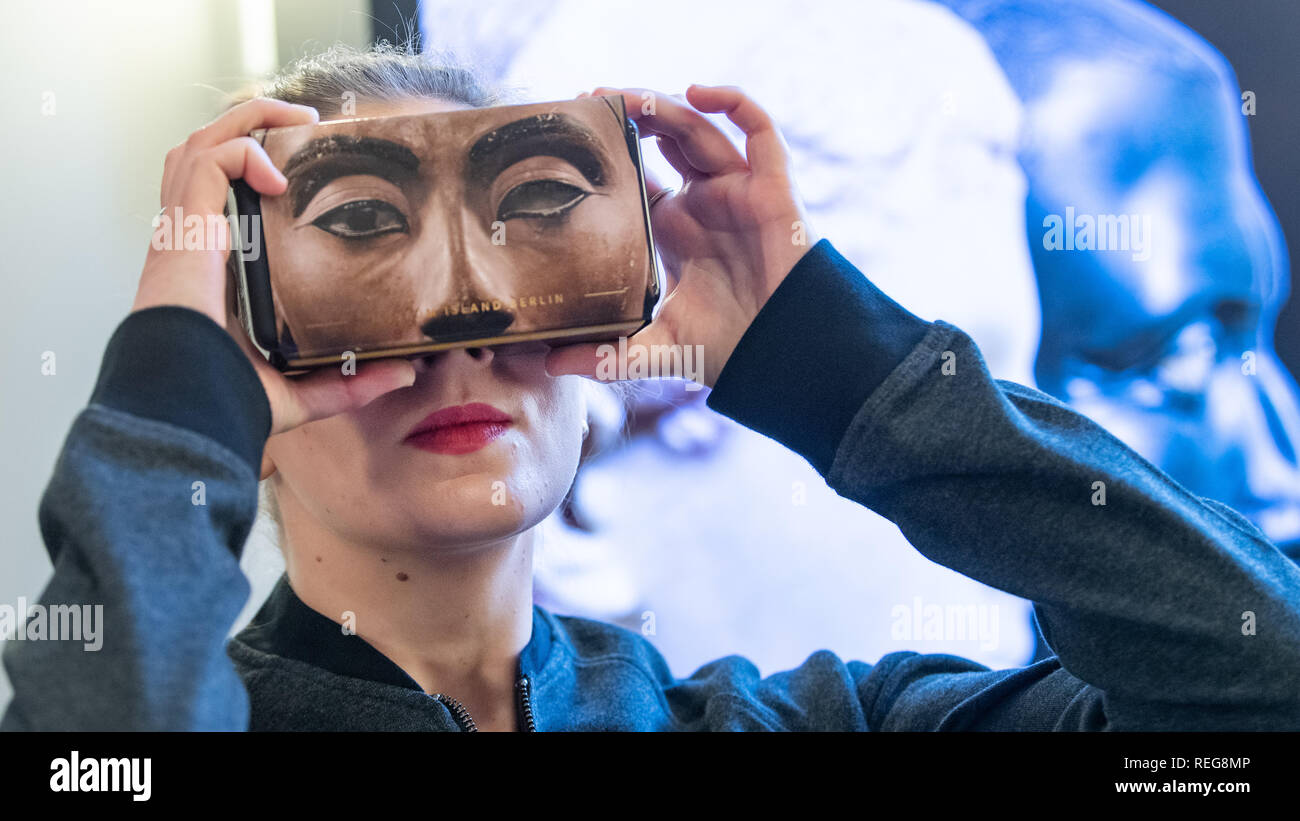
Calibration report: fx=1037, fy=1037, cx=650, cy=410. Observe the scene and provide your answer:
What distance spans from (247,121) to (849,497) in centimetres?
42

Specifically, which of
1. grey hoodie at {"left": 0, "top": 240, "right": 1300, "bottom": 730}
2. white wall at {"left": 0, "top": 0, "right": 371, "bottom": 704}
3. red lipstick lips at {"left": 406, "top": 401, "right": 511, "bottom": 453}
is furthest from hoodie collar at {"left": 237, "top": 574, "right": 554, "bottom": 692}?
white wall at {"left": 0, "top": 0, "right": 371, "bottom": 704}

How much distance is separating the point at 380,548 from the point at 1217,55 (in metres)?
1.14

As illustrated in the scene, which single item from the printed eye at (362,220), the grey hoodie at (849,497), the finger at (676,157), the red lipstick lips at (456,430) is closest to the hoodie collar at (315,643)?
the grey hoodie at (849,497)

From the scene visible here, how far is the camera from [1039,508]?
1.97ft

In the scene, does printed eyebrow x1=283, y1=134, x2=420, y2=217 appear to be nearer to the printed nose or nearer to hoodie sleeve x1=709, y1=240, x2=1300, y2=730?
the printed nose

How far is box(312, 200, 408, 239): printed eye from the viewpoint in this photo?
0.57m

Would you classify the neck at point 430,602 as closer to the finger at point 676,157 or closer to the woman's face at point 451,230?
the woman's face at point 451,230

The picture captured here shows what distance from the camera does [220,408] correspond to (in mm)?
519

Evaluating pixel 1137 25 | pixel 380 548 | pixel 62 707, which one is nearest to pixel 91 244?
pixel 380 548

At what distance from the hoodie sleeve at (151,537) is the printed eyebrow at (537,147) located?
6.6 inches

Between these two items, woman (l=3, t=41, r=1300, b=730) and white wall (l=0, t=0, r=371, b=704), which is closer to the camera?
woman (l=3, t=41, r=1300, b=730)

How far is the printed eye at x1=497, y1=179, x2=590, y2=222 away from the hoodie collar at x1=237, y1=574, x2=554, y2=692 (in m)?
0.30

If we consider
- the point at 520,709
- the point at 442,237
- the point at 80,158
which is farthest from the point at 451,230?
the point at 80,158

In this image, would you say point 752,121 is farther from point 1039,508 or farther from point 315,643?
point 315,643
